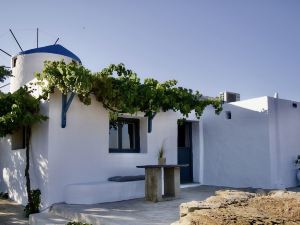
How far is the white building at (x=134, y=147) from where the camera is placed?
824 centimetres

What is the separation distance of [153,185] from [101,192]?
1381 millimetres

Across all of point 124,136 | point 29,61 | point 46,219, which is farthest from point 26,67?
point 46,219

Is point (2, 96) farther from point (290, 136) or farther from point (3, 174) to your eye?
point (290, 136)

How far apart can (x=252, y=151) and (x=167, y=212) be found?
218 inches

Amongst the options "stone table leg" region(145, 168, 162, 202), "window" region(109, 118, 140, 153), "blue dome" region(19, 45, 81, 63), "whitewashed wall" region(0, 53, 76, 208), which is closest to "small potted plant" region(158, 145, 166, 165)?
"window" region(109, 118, 140, 153)

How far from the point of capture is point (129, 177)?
356 inches

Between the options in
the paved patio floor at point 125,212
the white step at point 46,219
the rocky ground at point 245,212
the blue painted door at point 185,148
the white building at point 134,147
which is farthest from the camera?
the blue painted door at point 185,148

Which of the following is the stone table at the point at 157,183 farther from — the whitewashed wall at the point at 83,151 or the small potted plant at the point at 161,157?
the whitewashed wall at the point at 83,151

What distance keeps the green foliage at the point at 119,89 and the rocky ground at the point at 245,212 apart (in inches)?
175

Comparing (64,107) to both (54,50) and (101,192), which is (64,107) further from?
(54,50)

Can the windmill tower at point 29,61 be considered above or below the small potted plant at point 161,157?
above

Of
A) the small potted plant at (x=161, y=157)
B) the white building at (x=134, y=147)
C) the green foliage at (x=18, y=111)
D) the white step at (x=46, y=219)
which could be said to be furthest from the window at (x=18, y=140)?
the small potted plant at (x=161, y=157)

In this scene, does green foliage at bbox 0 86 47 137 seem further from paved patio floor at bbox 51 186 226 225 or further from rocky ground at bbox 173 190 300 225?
rocky ground at bbox 173 190 300 225

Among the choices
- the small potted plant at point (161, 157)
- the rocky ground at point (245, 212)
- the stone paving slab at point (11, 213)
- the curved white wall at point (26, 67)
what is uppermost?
the curved white wall at point (26, 67)
